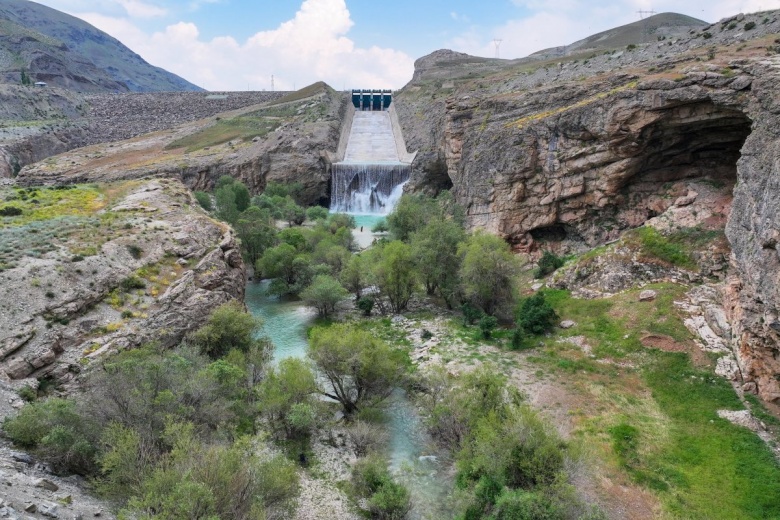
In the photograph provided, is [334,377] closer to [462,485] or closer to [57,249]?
[462,485]

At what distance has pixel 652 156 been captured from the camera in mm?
34156

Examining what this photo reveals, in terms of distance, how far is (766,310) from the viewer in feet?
58.3

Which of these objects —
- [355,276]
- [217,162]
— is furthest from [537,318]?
[217,162]

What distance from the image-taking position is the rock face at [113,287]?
1956 cm

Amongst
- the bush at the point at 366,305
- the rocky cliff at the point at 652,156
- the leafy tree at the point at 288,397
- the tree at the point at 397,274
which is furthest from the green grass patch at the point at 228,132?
the leafy tree at the point at 288,397

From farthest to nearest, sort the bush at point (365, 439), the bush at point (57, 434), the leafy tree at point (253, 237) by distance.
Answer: the leafy tree at point (253, 237) < the bush at point (365, 439) < the bush at point (57, 434)

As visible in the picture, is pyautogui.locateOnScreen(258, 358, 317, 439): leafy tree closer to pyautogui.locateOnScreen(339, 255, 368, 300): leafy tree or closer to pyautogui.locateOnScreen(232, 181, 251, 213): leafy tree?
pyautogui.locateOnScreen(339, 255, 368, 300): leafy tree

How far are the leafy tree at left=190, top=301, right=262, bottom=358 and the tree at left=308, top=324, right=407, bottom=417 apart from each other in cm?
494

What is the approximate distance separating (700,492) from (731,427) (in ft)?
13.4

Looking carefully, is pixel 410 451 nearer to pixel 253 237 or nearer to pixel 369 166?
pixel 253 237

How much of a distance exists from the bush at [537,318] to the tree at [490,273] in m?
2.10

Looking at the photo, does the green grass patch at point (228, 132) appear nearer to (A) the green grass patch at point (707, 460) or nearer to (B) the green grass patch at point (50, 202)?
(B) the green grass patch at point (50, 202)

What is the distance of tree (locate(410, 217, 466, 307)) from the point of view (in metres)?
32.4

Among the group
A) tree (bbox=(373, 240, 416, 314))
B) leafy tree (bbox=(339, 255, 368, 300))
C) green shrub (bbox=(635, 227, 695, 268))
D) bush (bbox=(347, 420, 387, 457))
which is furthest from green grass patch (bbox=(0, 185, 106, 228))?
green shrub (bbox=(635, 227, 695, 268))
